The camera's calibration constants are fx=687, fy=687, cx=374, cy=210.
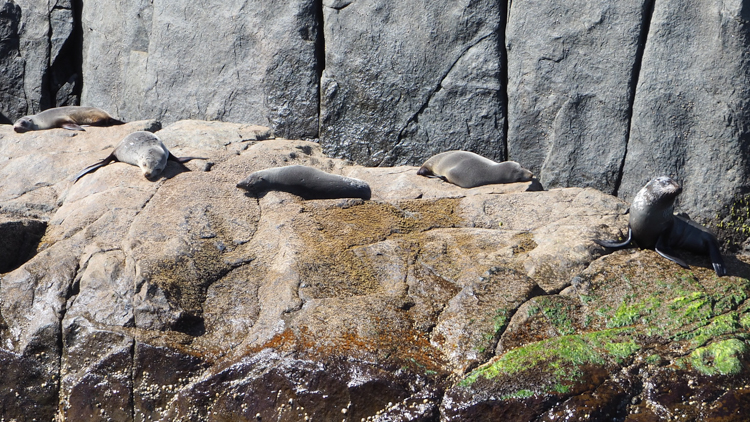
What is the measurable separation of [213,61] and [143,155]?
2006 mm

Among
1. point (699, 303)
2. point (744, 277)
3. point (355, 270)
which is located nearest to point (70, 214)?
point (355, 270)

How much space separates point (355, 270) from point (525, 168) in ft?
9.11

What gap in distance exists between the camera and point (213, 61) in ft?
25.9

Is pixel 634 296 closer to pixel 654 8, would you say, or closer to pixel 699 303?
pixel 699 303

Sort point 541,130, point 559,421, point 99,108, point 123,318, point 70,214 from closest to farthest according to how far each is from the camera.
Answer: point 559,421, point 123,318, point 70,214, point 541,130, point 99,108

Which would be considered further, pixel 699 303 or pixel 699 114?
pixel 699 114

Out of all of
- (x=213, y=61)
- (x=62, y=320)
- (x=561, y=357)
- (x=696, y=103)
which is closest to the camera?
(x=561, y=357)

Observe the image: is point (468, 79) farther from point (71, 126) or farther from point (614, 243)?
point (71, 126)

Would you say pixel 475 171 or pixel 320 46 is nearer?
pixel 475 171

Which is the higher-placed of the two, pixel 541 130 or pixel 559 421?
pixel 541 130

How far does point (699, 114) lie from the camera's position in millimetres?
5895

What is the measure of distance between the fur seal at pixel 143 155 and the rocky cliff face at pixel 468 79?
4.76ft

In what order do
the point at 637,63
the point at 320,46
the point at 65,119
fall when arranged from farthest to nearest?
the point at 65,119 → the point at 320,46 → the point at 637,63

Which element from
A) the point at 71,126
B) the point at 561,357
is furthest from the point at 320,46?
the point at 561,357
